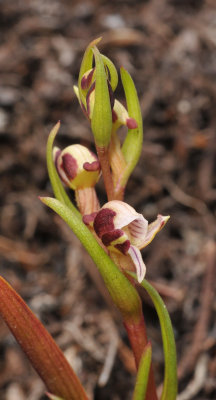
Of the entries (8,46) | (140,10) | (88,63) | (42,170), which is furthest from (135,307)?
(140,10)

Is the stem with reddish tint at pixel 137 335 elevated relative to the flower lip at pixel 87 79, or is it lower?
lower

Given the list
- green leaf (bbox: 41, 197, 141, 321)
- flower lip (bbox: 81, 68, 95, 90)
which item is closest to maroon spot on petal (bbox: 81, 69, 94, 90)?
flower lip (bbox: 81, 68, 95, 90)

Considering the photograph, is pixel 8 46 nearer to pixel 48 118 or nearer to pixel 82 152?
pixel 48 118

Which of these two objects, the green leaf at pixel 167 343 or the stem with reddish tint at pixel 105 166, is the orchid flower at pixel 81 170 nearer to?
the stem with reddish tint at pixel 105 166

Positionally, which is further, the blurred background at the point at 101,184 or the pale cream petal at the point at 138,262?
the blurred background at the point at 101,184

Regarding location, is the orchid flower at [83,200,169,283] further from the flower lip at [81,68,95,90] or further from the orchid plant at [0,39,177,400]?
the flower lip at [81,68,95,90]

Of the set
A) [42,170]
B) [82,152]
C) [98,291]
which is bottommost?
[98,291]

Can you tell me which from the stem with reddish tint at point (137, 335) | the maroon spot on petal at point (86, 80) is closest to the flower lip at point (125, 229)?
the stem with reddish tint at point (137, 335)
